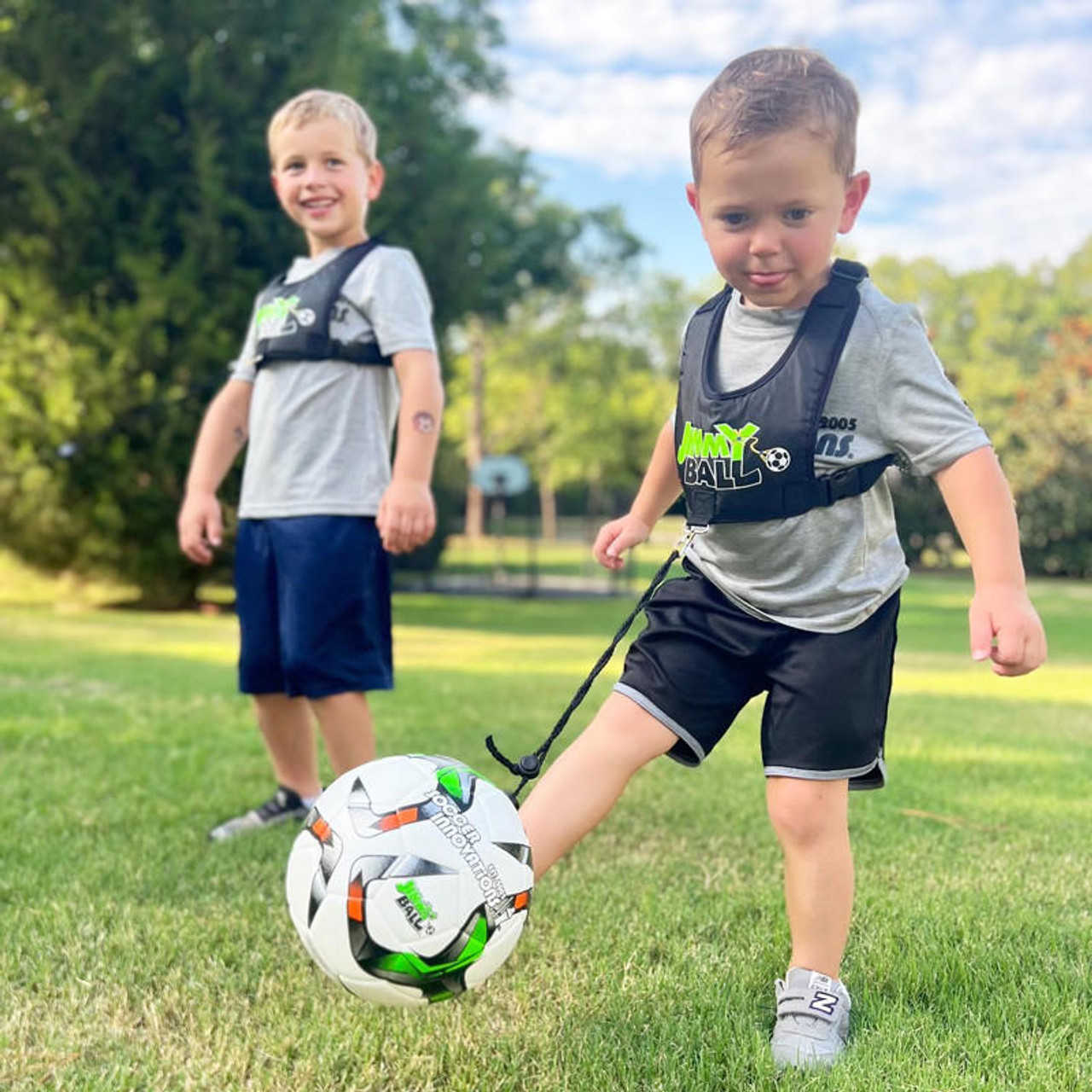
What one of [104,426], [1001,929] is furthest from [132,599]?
[1001,929]

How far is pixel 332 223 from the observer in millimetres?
3281

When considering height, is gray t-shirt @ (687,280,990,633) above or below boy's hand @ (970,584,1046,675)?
above

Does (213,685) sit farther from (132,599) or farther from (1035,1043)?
(132,599)

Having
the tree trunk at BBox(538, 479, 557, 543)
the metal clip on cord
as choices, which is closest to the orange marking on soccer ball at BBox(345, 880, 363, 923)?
the metal clip on cord

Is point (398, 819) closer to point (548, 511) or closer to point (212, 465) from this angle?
point (212, 465)

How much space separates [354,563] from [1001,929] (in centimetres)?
185

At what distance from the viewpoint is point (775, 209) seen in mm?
2043

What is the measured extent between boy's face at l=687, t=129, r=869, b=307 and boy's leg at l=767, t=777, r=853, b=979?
0.94 m

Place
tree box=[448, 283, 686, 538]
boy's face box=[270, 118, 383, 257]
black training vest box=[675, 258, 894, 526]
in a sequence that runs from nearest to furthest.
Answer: black training vest box=[675, 258, 894, 526]
boy's face box=[270, 118, 383, 257]
tree box=[448, 283, 686, 538]

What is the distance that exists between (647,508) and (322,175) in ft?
4.70

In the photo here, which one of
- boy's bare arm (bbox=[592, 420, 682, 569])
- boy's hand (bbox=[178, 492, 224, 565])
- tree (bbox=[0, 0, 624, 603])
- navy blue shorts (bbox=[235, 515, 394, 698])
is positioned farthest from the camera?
tree (bbox=[0, 0, 624, 603])

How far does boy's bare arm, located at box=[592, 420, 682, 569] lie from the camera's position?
100 inches

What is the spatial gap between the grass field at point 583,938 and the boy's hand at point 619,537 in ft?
2.82

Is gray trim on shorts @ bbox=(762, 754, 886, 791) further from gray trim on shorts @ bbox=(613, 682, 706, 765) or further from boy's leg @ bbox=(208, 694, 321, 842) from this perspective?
boy's leg @ bbox=(208, 694, 321, 842)
